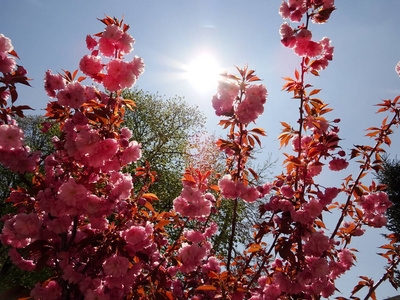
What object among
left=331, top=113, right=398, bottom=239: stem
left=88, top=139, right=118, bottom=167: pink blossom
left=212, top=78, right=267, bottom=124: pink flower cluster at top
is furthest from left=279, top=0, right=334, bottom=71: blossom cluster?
left=88, top=139, right=118, bottom=167: pink blossom

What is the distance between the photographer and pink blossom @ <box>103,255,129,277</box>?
1.85 m

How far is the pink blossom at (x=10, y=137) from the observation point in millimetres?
1854

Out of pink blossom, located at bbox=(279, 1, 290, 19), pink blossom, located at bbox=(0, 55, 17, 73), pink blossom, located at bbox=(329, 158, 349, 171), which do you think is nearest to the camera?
pink blossom, located at bbox=(0, 55, 17, 73)

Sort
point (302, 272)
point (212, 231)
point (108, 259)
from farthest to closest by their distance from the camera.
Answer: point (212, 231)
point (302, 272)
point (108, 259)

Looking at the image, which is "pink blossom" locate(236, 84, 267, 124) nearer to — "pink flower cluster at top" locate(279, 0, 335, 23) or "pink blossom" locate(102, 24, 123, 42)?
"pink flower cluster at top" locate(279, 0, 335, 23)

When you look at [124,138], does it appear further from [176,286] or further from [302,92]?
[176,286]

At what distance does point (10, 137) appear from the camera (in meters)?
1.88

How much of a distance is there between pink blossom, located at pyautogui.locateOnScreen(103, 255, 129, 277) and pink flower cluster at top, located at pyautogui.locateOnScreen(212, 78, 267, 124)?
1.17 meters

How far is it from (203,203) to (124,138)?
0.73m

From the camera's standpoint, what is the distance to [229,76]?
2.18 meters

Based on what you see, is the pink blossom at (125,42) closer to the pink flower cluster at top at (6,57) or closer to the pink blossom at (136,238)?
the pink flower cluster at top at (6,57)

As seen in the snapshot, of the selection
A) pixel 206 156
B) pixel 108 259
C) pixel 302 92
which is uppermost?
pixel 206 156

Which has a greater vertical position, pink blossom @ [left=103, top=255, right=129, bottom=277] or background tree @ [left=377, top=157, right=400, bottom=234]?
background tree @ [left=377, top=157, right=400, bottom=234]

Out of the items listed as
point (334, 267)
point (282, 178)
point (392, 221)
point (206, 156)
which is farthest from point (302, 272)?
point (392, 221)
